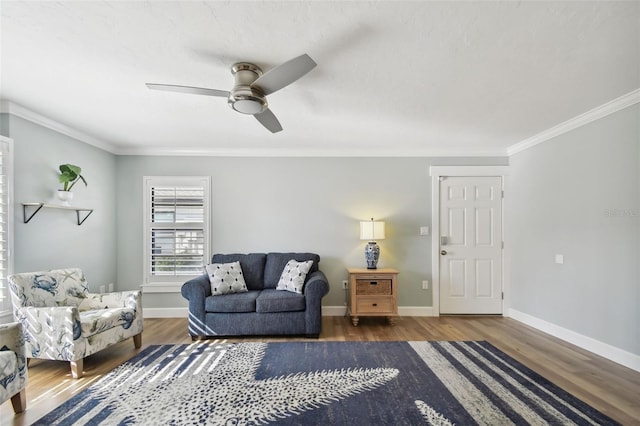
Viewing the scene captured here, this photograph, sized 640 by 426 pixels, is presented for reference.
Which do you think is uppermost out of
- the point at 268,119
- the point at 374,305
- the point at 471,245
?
the point at 268,119

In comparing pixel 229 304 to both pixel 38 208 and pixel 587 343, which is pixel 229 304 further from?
pixel 587 343

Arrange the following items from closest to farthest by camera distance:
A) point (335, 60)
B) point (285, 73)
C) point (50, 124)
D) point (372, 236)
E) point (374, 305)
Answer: point (285, 73) → point (335, 60) → point (50, 124) → point (374, 305) → point (372, 236)

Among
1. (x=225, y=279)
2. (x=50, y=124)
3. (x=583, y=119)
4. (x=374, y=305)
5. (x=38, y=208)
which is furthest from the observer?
(x=374, y=305)

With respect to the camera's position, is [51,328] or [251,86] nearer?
[251,86]

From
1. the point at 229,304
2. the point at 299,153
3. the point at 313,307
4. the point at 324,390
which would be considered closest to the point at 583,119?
the point at 299,153

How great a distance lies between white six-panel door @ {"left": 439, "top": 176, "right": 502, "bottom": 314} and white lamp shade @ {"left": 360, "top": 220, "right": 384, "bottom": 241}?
1.01 m

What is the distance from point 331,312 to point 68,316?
2924 mm

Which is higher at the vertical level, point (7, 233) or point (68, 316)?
point (7, 233)

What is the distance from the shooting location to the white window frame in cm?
262

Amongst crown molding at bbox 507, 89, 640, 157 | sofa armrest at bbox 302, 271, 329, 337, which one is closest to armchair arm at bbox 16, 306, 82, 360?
sofa armrest at bbox 302, 271, 329, 337

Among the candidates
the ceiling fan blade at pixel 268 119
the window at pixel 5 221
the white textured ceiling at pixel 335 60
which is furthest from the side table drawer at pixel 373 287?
the window at pixel 5 221

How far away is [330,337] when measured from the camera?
10.8 ft

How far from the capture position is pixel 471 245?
13.6ft

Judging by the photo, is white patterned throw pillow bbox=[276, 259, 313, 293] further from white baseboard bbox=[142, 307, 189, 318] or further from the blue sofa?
white baseboard bbox=[142, 307, 189, 318]
